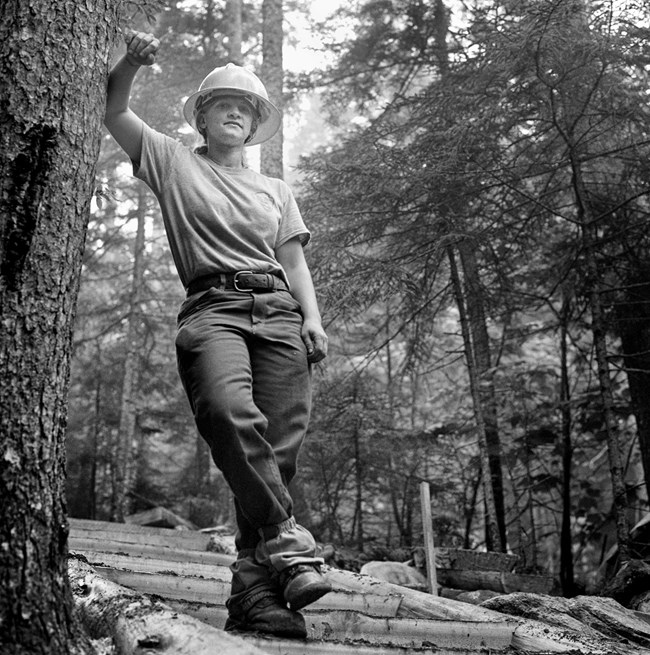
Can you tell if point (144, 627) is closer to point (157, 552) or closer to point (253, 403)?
point (253, 403)

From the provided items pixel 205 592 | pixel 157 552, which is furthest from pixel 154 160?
pixel 157 552

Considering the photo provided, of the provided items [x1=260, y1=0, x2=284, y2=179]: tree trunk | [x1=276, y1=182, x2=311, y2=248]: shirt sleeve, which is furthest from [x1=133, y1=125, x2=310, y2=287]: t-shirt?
[x1=260, y1=0, x2=284, y2=179]: tree trunk

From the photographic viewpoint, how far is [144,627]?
217 cm

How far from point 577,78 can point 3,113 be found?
6377 mm

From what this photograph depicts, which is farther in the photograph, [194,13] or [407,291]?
[194,13]

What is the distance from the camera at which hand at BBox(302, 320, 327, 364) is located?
3330mm

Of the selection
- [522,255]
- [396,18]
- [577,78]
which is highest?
[396,18]

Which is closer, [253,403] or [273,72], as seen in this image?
[253,403]

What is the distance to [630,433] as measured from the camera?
31.5 feet

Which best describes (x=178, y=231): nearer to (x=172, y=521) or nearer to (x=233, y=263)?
(x=233, y=263)

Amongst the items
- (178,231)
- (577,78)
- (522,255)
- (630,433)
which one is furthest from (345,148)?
(178,231)

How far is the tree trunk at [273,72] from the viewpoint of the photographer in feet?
31.9

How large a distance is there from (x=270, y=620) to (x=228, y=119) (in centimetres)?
220

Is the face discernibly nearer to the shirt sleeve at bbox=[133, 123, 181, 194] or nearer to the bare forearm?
the shirt sleeve at bbox=[133, 123, 181, 194]
